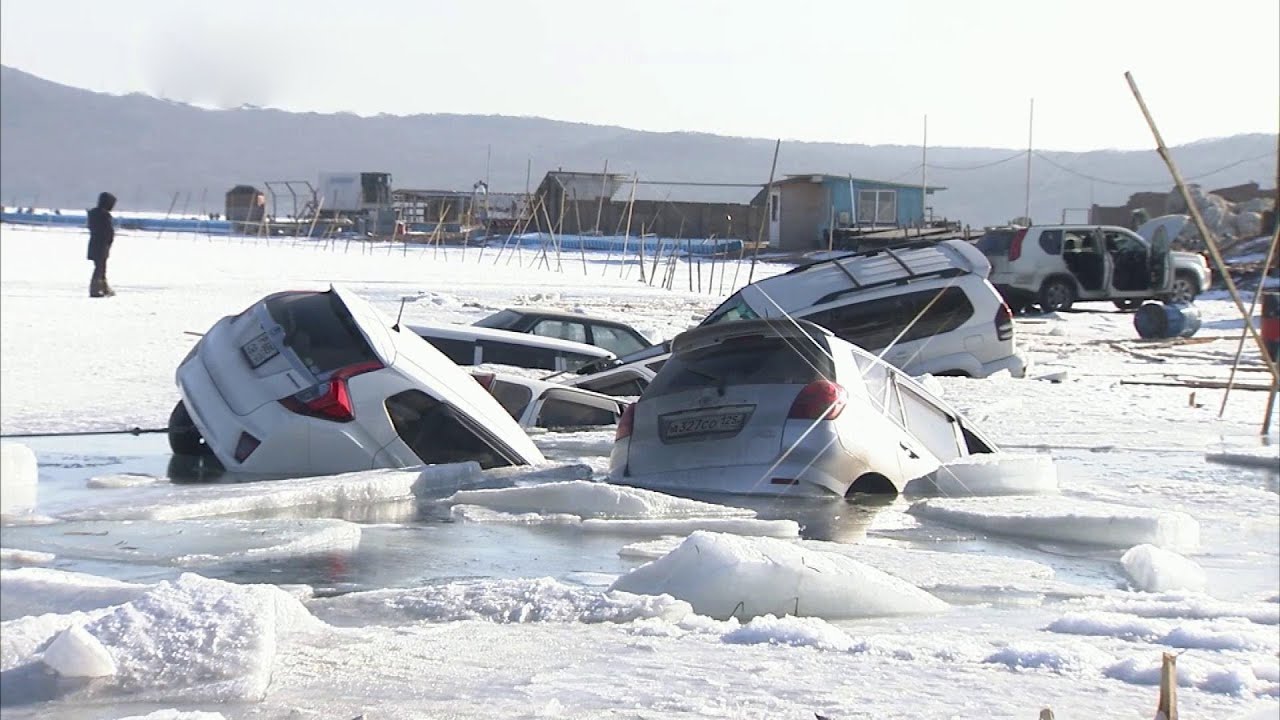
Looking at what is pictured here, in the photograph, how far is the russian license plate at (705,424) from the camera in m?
9.57

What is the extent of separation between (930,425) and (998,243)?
22376 mm

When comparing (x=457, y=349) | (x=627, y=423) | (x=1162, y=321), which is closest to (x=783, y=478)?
(x=627, y=423)

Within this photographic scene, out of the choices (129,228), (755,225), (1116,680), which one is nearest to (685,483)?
(1116,680)

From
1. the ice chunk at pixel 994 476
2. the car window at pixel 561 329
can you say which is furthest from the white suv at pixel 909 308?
the ice chunk at pixel 994 476

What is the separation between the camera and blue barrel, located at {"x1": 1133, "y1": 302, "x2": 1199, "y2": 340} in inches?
1104

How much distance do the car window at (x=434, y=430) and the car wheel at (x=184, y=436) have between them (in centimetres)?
205

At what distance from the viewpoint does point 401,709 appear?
4.73m

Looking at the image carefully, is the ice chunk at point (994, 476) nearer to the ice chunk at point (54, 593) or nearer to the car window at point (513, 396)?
the car window at point (513, 396)

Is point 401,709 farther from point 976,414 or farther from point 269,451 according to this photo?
point 976,414

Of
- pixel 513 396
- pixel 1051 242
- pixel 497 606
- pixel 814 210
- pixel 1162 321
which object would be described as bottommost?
pixel 497 606

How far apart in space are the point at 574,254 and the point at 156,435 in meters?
38.6

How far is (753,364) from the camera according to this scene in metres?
9.70

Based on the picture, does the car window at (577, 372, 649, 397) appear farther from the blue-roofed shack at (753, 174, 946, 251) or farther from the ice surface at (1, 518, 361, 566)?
the blue-roofed shack at (753, 174, 946, 251)

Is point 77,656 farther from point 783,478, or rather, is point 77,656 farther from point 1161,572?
point 783,478
